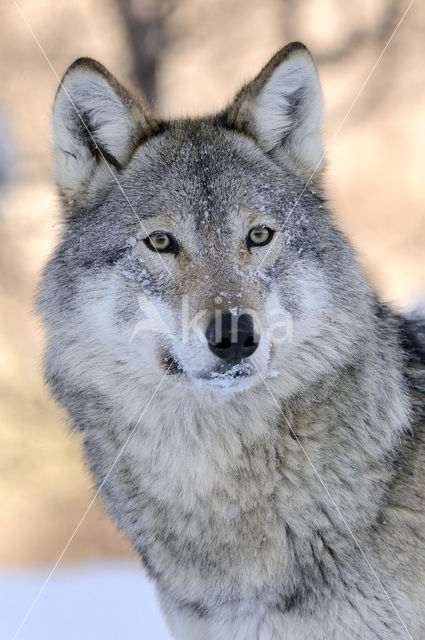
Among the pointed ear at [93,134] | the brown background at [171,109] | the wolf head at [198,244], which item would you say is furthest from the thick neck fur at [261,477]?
the brown background at [171,109]

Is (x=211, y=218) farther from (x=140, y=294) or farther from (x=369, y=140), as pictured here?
(x=369, y=140)

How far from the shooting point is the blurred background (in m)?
5.92

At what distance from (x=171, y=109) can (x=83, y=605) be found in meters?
4.28

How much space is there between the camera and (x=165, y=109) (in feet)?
18.6

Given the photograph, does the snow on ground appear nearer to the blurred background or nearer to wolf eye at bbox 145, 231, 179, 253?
the blurred background

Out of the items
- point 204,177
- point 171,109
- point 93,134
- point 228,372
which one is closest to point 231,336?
point 228,372

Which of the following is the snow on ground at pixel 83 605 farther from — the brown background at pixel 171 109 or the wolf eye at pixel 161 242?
the wolf eye at pixel 161 242

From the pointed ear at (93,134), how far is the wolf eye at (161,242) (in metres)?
0.48

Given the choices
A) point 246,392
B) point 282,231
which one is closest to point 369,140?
point 282,231

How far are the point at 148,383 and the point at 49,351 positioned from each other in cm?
57

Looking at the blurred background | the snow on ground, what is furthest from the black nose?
the blurred background

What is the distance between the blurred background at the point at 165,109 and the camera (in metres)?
5.92

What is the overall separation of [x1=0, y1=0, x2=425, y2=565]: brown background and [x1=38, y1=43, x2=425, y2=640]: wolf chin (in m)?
2.79

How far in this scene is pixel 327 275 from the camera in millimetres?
2949
